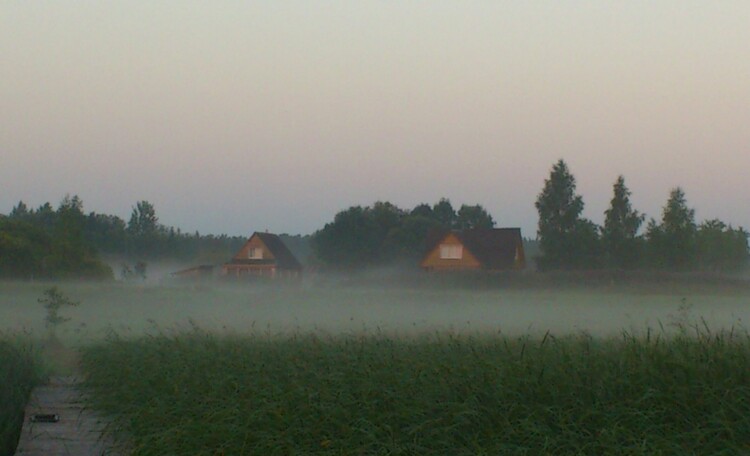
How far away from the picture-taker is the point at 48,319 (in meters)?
24.1

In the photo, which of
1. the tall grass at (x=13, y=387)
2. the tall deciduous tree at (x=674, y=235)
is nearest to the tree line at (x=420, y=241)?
the tall deciduous tree at (x=674, y=235)

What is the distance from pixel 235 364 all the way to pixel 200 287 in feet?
124

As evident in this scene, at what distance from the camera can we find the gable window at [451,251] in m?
55.7

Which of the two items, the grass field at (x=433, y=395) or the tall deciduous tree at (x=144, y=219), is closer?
the grass field at (x=433, y=395)

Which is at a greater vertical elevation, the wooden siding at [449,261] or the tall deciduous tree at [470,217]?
the tall deciduous tree at [470,217]

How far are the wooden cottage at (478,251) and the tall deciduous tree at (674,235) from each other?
8.75 m

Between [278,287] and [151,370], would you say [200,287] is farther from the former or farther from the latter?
[151,370]

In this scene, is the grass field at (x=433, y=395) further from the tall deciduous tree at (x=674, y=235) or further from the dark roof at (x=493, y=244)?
the dark roof at (x=493, y=244)

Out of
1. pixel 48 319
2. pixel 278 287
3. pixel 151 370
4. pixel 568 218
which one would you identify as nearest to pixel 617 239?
pixel 568 218

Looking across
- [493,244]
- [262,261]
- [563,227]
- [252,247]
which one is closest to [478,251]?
[493,244]

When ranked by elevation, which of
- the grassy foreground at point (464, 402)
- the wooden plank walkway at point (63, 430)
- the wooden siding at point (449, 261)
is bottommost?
the wooden plank walkway at point (63, 430)

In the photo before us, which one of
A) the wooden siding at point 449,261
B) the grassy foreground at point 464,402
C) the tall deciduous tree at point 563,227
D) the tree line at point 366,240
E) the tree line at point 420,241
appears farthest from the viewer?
the tree line at point 366,240

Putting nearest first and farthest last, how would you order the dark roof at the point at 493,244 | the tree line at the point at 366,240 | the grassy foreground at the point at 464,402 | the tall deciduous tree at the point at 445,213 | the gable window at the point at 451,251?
the grassy foreground at the point at 464,402, the dark roof at the point at 493,244, the gable window at the point at 451,251, the tree line at the point at 366,240, the tall deciduous tree at the point at 445,213

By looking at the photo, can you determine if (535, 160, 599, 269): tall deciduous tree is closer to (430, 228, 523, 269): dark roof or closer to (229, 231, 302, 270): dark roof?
(430, 228, 523, 269): dark roof
